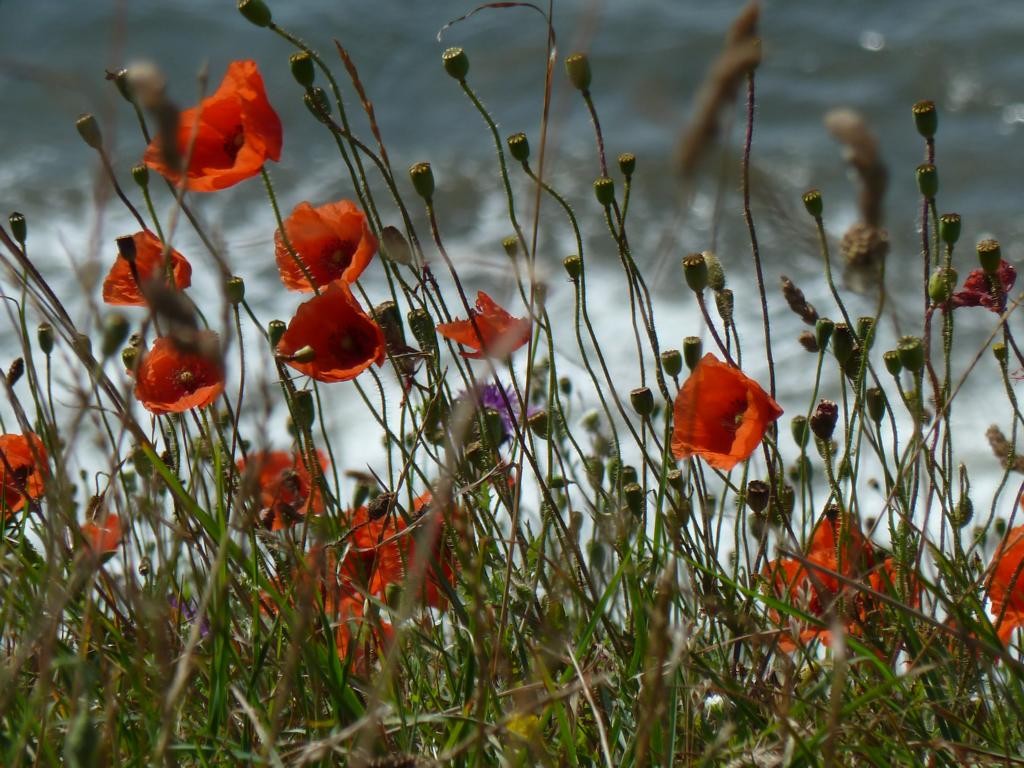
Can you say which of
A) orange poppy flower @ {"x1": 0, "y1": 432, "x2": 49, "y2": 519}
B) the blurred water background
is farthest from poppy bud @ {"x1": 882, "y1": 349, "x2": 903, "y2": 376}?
the blurred water background

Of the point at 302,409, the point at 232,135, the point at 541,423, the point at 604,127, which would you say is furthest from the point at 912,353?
the point at 604,127

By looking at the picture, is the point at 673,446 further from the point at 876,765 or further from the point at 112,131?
the point at 112,131

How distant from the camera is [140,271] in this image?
1.65 m

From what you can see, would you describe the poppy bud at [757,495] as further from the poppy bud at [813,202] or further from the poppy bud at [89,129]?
the poppy bud at [89,129]

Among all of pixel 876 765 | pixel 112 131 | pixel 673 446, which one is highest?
pixel 112 131

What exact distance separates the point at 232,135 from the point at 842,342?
0.80 metres

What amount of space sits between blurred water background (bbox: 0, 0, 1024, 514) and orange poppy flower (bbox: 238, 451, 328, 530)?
3015mm

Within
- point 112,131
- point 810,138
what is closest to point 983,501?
point 810,138

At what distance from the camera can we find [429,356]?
1.60 meters

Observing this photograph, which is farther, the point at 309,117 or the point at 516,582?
the point at 309,117

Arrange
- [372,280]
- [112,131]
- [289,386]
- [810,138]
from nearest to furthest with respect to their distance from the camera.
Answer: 1. [112,131]
2. [289,386]
3. [372,280]
4. [810,138]

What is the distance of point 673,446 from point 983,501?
345 centimetres

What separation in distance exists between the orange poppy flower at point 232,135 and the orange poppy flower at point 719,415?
1.77 feet

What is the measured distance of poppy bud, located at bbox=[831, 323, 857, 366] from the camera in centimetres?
152
